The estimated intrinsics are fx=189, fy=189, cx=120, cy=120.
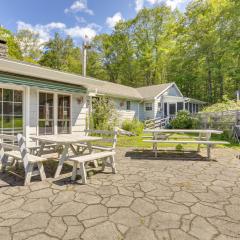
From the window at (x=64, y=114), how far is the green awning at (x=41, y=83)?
0.40m

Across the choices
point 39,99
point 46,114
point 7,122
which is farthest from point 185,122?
point 7,122

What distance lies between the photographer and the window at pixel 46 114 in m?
6.80

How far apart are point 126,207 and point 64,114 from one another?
5.50 metres

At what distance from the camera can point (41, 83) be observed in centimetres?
654

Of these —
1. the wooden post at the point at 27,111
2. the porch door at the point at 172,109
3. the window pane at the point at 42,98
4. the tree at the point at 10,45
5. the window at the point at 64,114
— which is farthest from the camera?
the tree at the point at 10,45

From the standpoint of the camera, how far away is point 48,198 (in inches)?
123

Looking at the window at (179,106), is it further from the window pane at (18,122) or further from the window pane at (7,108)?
the window pane at (7,108)

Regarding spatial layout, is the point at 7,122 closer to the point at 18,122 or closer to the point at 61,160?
the point at 18,122

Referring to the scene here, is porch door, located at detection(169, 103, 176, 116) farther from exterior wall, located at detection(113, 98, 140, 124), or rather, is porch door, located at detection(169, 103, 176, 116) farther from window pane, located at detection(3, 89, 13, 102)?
window pane, located at detection(3, 89, 13, 102)

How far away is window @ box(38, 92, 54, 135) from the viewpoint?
6801 millimetres

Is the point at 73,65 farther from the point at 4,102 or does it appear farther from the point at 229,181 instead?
the point at 229,181

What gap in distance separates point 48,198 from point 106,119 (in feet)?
30.0

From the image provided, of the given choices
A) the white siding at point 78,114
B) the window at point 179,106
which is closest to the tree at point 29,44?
the window at point 179,106

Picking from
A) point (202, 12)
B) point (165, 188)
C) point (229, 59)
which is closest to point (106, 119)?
point (165, 188)
